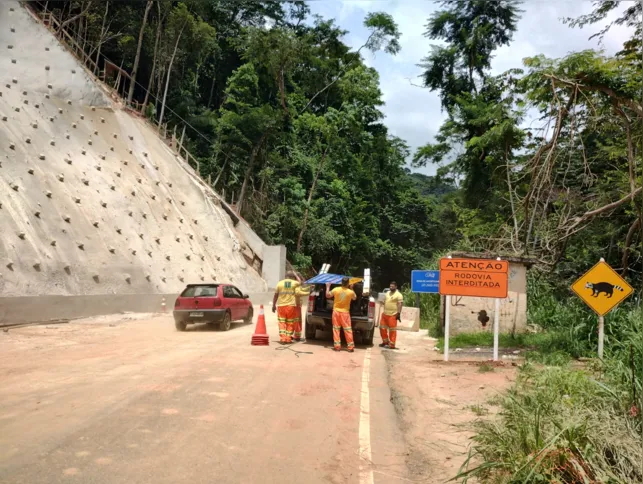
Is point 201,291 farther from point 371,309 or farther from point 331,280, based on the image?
point 371,309

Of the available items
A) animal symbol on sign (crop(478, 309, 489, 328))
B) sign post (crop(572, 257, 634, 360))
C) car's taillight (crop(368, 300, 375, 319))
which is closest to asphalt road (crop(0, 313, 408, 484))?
car's taillight (crop(368, 300, 375, 319))

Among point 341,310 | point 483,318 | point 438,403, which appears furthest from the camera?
point 483,318

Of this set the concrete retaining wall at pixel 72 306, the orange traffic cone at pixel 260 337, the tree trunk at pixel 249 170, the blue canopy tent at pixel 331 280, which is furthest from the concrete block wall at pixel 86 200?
the blue canopy tent at pixel 331 280

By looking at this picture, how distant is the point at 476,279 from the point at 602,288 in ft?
8.59

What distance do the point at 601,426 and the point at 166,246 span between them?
22.8 metres

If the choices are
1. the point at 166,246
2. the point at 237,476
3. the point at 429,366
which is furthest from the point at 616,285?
the point at 166,246

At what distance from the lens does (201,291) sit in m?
15.6

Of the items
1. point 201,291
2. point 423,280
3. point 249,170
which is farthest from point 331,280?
point 249,170

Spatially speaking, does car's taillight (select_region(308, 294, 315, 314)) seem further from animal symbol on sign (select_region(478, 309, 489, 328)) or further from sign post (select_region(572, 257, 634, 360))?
sign post (select_region(572, 257, 634, 360))

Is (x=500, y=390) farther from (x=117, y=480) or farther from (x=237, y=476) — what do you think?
(x=117, y=480)

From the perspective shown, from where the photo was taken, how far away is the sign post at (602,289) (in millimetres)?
9383

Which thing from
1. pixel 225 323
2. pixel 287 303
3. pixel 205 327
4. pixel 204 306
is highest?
pixel 287 303

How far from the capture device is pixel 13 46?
28.3 metres

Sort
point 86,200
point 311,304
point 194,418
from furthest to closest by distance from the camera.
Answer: point 86,200 → point 311,304 → point 194,418
